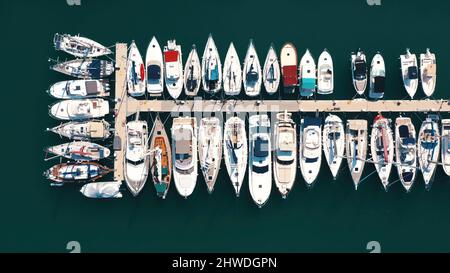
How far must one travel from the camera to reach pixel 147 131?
3925 cm

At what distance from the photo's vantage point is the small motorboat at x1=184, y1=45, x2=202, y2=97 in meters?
39.2

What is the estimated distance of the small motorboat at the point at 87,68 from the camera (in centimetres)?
3944

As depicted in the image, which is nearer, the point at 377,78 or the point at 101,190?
the point at 101,190

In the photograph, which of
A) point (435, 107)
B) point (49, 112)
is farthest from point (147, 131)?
point (435, 107)

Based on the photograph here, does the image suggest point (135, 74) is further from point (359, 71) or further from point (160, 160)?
point (359, 71)

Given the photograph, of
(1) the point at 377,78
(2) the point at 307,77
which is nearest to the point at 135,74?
(2) the point at 307,77

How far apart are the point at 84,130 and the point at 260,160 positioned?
30.8 ft

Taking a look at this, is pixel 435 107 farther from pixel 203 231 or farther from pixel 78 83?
pixel 78 83

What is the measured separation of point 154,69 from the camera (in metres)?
39.2

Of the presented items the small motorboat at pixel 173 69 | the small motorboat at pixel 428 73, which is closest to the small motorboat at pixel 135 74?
the small motorboat at pixel 173 69

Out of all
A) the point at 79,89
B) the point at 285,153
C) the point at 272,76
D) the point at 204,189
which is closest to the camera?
the point at 285,153

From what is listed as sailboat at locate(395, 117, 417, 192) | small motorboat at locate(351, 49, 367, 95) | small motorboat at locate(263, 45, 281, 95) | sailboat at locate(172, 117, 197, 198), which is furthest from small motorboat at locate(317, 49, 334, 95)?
sailboat at locate(172, 117, 197, 198)

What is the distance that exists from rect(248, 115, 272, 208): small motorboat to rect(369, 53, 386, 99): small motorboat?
5840mm
